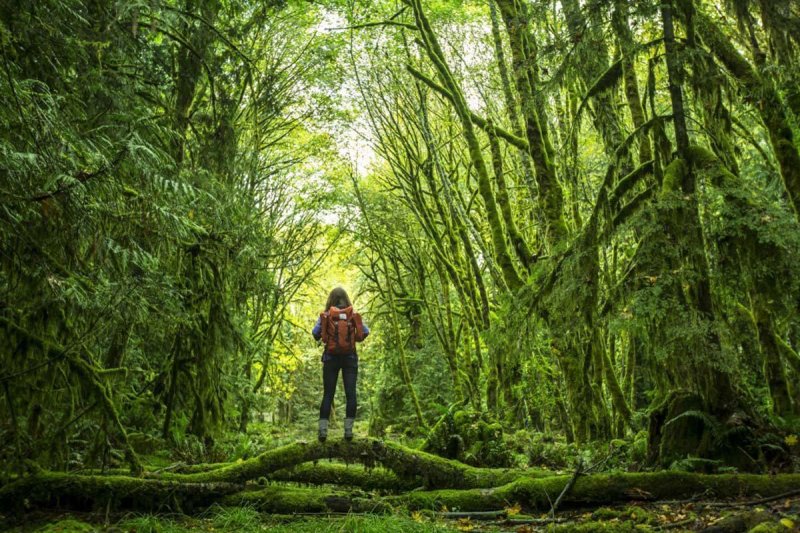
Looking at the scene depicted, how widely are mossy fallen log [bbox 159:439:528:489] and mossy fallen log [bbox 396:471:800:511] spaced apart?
0.93ft

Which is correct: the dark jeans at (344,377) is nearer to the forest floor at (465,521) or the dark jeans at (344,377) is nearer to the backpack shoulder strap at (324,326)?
the backpack shoulder strap at (324,326)

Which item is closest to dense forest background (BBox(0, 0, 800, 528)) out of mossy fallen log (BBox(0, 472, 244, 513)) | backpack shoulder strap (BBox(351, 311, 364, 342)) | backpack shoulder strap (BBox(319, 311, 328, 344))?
mossy fallen log (BBox(0, 472, 244, 513))

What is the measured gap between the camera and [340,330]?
6.42 m

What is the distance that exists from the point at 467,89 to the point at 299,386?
1861cm

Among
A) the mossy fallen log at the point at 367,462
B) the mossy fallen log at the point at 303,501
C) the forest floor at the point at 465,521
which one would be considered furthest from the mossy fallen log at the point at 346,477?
the forest floor at the point at 465,521

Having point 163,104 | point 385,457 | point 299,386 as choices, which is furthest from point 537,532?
point 299,386

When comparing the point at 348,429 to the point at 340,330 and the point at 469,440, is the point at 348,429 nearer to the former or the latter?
the point at 340,330

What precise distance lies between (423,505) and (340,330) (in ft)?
6.83

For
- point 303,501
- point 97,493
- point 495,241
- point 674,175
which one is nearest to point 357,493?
point 303,501

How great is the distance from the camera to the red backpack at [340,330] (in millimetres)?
6418

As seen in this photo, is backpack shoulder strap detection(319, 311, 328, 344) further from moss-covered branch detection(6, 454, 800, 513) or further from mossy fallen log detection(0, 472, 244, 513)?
mossy fallen log detection(0, 472, 244, 513)

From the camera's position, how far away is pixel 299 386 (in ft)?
91.0

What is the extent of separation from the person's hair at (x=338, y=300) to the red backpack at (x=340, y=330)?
0.41 ft

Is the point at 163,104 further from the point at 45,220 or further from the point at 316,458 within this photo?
the point at 316,458
